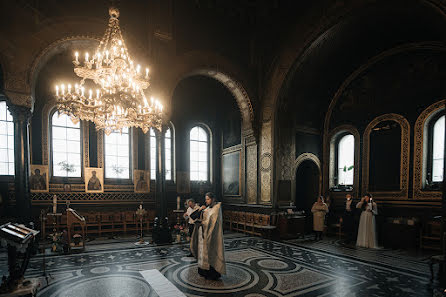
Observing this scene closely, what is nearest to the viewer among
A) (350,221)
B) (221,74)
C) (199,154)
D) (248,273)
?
(248,273)

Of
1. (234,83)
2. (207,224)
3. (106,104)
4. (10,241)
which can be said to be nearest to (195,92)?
(234,83)

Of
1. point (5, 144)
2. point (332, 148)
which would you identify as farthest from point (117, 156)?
point (332, 148)

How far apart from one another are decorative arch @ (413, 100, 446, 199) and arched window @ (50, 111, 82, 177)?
43.7 ft

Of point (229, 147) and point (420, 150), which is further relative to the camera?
point (229, 147)

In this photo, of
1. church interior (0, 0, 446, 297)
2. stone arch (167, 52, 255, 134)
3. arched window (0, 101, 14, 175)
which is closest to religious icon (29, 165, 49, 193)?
church interior (0, 0, 446, 297)

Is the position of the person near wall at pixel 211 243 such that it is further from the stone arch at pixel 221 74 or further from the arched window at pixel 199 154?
the arched window at pixel 199 154

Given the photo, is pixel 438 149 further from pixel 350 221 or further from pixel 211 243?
pixel 211 243

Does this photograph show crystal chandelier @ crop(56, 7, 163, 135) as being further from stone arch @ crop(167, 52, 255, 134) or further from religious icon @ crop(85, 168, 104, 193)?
religious icon @ crop(85, 168, 104, 193)

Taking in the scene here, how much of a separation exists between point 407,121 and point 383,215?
3584 millimetres

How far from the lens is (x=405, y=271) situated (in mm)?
6117

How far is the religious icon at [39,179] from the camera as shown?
10.3 meters

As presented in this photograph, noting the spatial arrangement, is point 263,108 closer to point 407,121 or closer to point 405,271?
point 407,121

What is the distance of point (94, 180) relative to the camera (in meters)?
11.4

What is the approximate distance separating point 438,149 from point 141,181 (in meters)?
12.0
